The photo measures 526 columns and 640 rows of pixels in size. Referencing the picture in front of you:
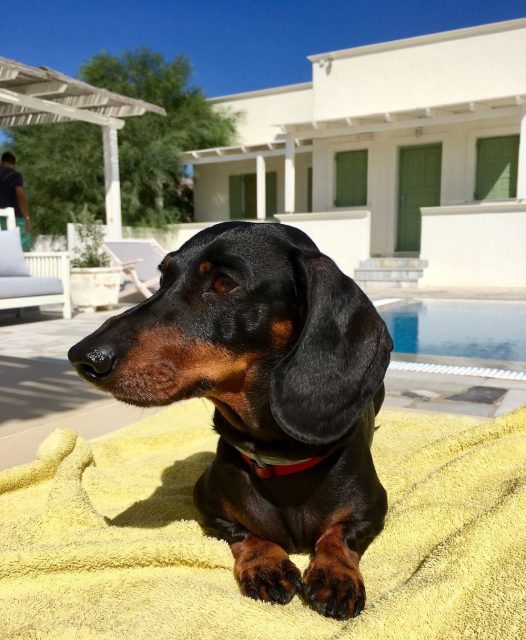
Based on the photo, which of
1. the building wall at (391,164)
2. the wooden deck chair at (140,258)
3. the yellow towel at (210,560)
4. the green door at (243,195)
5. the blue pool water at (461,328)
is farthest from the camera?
the green door at (243,195)

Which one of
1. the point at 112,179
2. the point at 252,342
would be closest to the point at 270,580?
the point at 252,342

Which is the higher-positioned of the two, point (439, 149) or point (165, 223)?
point (439, 149)

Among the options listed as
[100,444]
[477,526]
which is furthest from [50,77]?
[477,526]

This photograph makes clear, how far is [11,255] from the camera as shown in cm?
660

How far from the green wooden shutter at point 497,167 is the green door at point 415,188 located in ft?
3.19

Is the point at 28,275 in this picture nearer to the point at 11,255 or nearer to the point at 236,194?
the point at 11,255

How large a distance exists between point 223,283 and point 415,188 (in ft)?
42.9

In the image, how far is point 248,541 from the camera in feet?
5.13

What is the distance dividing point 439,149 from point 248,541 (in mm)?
13220

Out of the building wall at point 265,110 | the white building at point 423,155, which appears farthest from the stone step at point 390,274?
the building wall at point 265,110

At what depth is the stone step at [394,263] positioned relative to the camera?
1159 cm

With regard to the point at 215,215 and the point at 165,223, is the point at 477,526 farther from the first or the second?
the point at 215,215

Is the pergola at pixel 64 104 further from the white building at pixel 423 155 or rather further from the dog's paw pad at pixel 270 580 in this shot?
the dog's paw pad at pixel 270 580

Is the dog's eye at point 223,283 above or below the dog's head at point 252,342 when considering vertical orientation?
above
